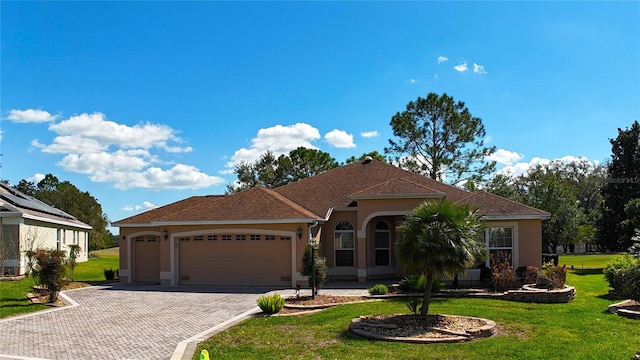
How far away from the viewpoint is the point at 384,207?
21047 mm

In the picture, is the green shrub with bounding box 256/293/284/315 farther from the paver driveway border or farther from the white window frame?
the white window frame

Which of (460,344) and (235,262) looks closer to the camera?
(460,344)

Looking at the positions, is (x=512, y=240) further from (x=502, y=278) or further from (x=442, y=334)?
(x=442, y=334)

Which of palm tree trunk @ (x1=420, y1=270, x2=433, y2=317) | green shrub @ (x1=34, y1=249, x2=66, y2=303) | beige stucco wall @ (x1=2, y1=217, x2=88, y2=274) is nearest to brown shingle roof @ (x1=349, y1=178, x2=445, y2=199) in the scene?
palm tree trunk @ (x1=420, y1=270, x2=433, y2=317)

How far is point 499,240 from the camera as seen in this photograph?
2011 centimetres

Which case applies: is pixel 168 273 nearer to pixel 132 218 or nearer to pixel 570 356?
pixel 132 218

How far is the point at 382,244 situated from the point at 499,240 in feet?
17.5

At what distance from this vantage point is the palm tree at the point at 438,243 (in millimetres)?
11172

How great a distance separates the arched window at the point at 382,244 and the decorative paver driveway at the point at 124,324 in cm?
662

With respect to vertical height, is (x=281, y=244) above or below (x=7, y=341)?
above

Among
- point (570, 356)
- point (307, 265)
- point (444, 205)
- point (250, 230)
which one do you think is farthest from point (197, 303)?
point (570, 356)

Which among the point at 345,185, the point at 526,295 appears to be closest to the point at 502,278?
the point at 526,295

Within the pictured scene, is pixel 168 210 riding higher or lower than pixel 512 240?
higher

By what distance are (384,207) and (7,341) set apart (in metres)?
14.1
